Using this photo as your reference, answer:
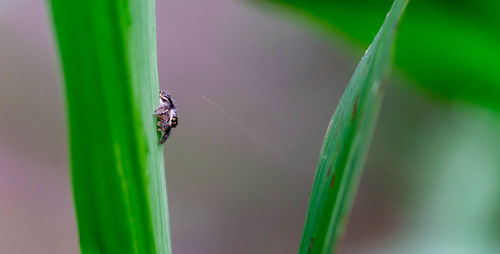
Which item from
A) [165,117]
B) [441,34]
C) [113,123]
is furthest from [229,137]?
[113,123]

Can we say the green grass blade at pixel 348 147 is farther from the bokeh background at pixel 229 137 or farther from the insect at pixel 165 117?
the bokeh background at pixel 229 137

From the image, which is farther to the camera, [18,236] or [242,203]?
[242,203]

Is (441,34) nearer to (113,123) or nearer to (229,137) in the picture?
(113,123)

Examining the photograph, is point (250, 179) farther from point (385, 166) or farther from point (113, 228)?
point (113, 228)

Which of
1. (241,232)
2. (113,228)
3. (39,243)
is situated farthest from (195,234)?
(113,228)

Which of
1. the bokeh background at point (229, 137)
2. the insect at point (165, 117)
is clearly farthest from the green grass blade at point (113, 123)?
the bokeh background at point (229, 137)

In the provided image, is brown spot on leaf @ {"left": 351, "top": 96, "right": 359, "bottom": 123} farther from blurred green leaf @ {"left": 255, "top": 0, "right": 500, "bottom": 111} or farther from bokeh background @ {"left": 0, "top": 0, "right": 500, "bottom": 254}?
bokeh background @ {"left": 0, "top": 0, "right": 500, "bottom": 254}
